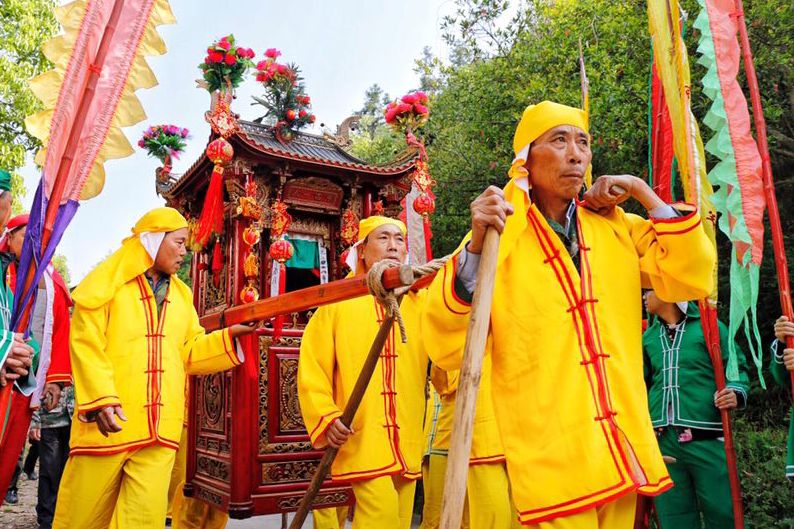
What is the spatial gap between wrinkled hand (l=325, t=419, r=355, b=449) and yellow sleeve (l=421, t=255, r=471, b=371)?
1.29 metres

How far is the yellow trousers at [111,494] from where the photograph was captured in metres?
3.40

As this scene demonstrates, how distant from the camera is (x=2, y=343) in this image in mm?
2150

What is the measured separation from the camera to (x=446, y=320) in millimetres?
2020

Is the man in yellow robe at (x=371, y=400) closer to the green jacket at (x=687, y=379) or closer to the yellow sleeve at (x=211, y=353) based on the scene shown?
the yellow sleeve at (x=211, y=353)

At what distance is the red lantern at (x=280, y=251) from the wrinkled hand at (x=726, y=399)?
164 inches

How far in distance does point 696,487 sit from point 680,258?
7.25 ft

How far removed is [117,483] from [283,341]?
107 inches

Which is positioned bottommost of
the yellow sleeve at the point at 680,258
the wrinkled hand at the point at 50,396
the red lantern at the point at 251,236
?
the wrinkled hand at the point at 50,396

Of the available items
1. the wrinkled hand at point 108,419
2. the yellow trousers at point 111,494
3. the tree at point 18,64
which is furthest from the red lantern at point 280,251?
the tree at point 18,64

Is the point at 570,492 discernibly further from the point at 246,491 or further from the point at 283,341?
the point at 283,341

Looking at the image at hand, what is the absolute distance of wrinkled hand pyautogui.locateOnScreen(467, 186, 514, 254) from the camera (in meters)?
1.80

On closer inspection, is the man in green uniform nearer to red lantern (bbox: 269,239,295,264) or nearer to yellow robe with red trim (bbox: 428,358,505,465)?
yellow robe with red trim (bbox: 428,358,505,465)

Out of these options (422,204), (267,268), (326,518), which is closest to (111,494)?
(326,518)

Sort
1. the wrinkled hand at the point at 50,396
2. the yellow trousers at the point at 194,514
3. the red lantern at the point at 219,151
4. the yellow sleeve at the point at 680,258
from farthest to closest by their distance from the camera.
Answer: the red lantern at the point at 219,151 < the yellow trousers at the point at 194,514 < the wrinkled hand at the point at 50,396 < the yellow sleeve at the point at 680,258
